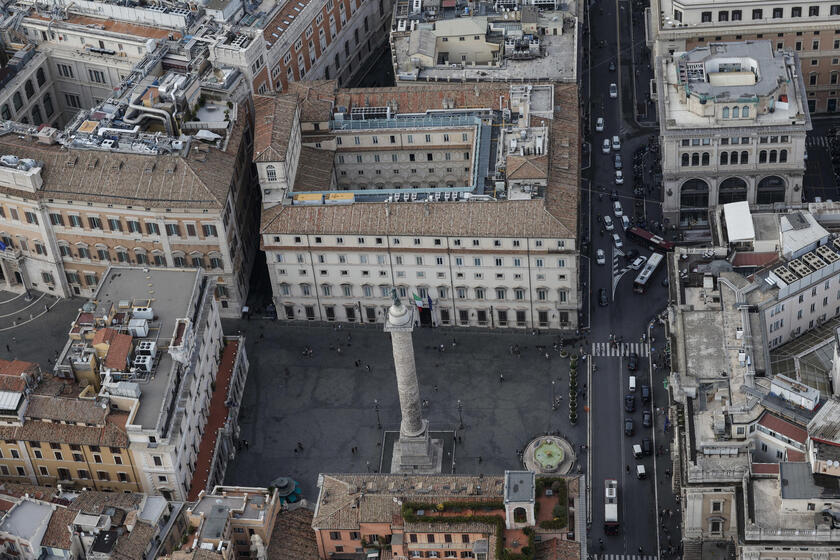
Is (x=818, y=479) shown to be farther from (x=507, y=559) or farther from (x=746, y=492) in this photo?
(x=507, y=559)

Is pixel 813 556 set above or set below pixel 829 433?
below

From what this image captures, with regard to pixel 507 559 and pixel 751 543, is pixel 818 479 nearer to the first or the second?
pixel 751 543

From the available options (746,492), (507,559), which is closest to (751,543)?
(746,492)

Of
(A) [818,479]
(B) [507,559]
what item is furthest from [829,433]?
(B) [507,559]

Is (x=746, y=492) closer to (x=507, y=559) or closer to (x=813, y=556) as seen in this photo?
(x=813, y=556)

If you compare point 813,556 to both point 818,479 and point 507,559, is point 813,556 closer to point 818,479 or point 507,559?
point 818,479
